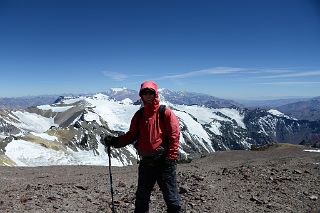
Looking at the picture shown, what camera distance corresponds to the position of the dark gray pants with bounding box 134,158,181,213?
27.2 ft

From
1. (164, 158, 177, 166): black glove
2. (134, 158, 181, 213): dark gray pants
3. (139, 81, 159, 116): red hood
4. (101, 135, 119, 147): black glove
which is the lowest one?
(134, 158, 181, 213): dark gray pants

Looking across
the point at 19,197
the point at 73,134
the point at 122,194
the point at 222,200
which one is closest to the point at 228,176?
the point at 222,200

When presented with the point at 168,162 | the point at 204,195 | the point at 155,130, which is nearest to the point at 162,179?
the point at 168,162

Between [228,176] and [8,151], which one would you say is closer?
[228,176]

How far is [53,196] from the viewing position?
38.6 feet

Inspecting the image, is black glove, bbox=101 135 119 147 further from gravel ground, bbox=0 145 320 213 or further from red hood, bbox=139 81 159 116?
gravel ground, bbox=0 145 320 213

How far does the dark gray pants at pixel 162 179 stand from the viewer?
830cm

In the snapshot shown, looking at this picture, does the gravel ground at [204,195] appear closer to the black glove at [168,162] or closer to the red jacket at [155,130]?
the black glove at [168,162]

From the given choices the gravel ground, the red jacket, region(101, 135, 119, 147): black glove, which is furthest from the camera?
the gravel ground

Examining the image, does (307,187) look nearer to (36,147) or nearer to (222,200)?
(222,200)

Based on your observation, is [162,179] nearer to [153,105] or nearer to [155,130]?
[155,130]

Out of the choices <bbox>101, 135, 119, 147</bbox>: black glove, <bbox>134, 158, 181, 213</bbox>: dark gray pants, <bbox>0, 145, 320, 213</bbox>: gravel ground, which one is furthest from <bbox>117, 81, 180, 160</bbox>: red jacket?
<bbox>0, 145, 320, 213</bbox>: gravel ground

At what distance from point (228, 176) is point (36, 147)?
9377 cm

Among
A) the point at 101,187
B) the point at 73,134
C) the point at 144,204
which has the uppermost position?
the point at 144,204
